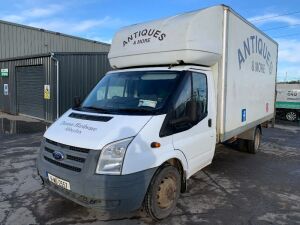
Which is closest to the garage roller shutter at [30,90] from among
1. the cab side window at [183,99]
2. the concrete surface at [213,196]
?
the concrete surface at [213,196]

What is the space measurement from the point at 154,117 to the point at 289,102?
64.8 feet

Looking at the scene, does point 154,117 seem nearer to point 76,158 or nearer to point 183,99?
point 183,99

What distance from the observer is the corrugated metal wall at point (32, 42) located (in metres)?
25.5

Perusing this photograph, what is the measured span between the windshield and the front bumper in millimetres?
953

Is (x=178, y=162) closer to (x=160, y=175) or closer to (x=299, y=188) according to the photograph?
(x=160, y=175)

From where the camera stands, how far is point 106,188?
3.86m

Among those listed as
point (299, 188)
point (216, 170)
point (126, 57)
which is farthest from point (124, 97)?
point (299, 188)

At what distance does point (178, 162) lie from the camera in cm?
487

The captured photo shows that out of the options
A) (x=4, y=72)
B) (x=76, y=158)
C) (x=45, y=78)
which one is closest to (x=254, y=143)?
(x=76, y=158)

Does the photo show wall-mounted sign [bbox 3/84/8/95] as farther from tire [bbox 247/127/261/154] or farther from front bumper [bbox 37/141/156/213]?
front bumper [bbox 37/141/156/213]

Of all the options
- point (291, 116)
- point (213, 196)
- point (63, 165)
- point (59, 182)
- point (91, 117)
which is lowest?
point (213, 196)

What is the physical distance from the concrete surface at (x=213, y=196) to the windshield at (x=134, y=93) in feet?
5.25

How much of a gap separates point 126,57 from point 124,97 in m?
1.17

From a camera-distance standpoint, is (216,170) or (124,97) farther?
(216,170)
